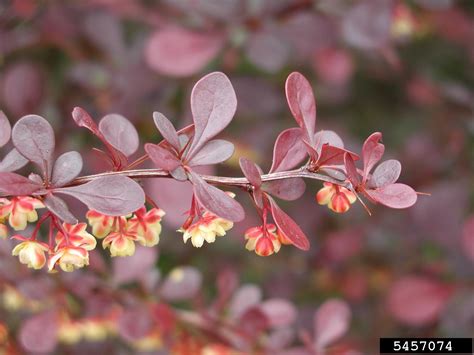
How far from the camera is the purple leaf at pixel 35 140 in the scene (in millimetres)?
619

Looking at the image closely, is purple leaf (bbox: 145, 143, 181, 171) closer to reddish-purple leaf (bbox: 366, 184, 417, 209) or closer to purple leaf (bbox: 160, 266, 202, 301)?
reddish-purple leaf (bbox: 366, 184, 417, 209)

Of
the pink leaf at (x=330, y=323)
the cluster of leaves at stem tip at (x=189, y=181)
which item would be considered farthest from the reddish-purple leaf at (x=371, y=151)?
the pink leaf at (x=330, y=323)

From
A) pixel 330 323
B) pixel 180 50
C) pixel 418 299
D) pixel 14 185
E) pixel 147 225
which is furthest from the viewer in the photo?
pixel 418 299

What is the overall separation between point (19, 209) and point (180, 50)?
74 cm

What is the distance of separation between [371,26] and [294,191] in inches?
28.4

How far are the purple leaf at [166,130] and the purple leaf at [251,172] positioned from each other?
0.07 metres

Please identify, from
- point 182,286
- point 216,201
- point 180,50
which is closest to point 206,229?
point 216,201

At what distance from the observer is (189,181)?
2.15ft

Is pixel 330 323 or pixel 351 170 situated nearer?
pixel 351 170

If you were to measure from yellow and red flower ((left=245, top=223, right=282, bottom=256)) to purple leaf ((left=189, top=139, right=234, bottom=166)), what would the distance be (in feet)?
0.26

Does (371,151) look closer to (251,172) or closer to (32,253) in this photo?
(251,172)

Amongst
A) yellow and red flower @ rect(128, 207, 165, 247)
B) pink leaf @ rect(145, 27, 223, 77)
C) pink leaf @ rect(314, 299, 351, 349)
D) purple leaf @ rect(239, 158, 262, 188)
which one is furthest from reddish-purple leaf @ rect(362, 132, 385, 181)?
pink leaf @ rect(145, 27, 223, 77)

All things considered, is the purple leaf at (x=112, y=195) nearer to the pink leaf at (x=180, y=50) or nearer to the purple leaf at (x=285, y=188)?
the purple leaf at (x=285, y=188)

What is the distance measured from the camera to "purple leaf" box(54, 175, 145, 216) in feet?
1.99
